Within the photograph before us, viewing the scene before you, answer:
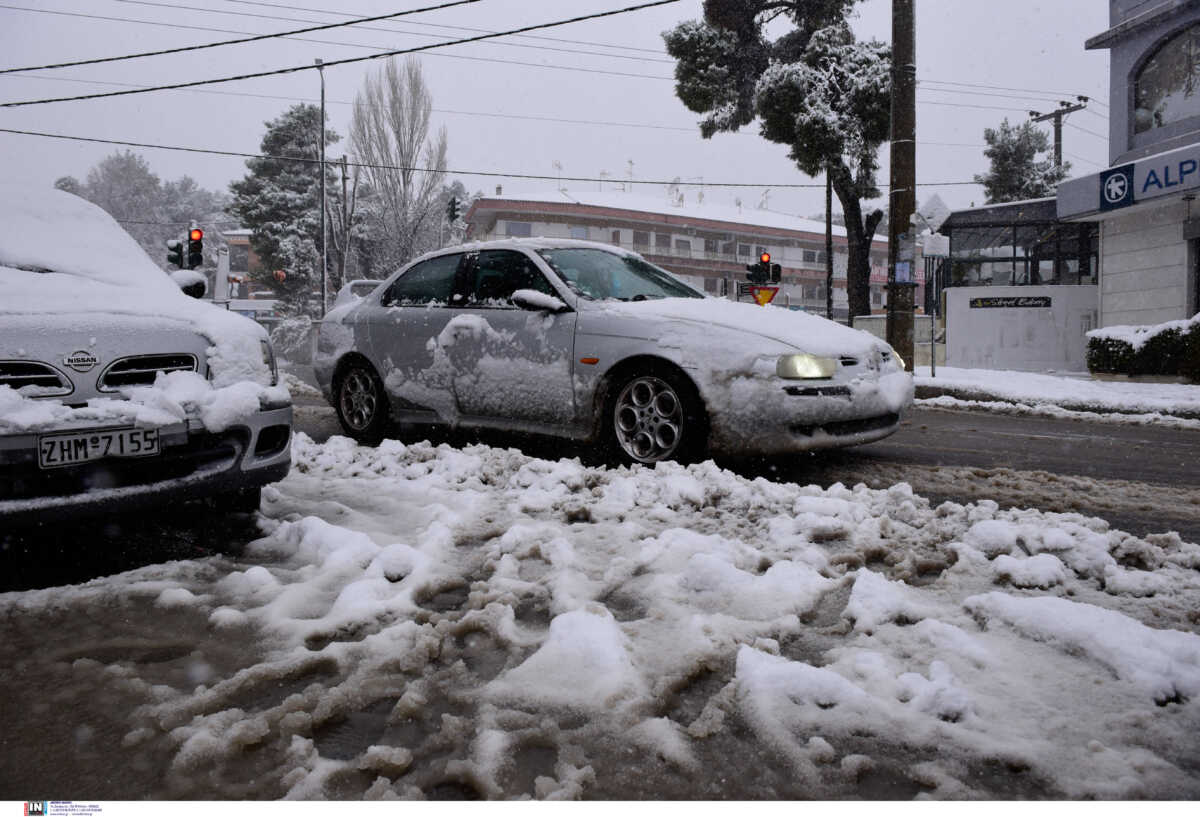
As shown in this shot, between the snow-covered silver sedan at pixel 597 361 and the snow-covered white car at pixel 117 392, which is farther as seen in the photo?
the snow-covered silver sedan at pixel 597 361

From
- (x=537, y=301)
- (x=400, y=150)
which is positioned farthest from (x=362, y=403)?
(x=400, y=150)

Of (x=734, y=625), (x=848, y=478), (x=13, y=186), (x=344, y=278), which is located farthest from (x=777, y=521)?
(x=344, y=278)

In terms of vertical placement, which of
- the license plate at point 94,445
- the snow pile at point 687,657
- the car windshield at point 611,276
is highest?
the car windshield at point 611,276

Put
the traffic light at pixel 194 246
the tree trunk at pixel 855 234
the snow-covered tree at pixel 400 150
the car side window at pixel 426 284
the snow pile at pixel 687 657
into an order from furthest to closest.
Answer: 1. the snow-covered tree at pixel 400 150
2. the tree trunk at pixel 855 234
3. the traffic light at pixel 194 246
4. the car side window at pixel 426 284
5. the snow pile at pixel 687 657

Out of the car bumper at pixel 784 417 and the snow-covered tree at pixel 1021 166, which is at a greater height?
the snow-covered tree at pixel 1021 166

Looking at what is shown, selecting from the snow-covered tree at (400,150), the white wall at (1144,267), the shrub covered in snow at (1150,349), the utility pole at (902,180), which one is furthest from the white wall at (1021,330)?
the snow-covered tree at (400,150)

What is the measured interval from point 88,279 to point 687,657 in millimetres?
3167

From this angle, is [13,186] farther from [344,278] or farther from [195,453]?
[344,278]

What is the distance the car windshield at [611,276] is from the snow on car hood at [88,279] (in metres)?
2.14

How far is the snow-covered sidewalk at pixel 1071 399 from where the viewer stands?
9266mm

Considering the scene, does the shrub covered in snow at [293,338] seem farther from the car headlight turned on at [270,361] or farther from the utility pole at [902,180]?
the car headlight turned on at [270,361]

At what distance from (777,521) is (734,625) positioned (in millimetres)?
1047

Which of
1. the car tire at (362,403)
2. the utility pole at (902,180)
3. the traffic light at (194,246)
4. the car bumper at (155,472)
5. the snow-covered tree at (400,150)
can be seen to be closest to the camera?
the car bumper at (155,472)

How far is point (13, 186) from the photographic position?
14.5ft
